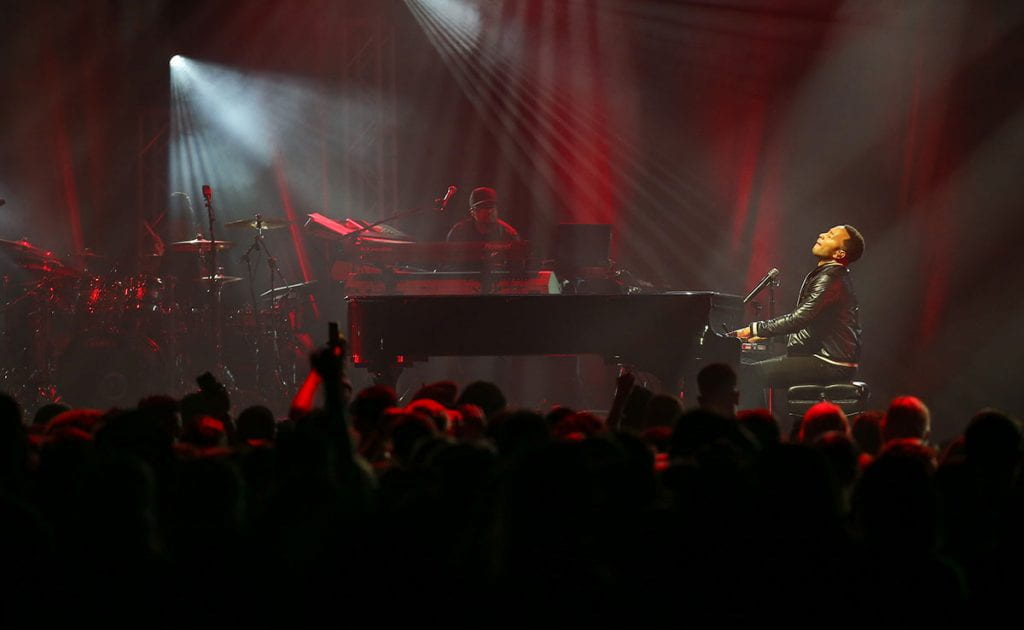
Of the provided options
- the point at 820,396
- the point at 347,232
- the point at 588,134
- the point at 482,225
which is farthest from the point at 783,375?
the point at 588,134

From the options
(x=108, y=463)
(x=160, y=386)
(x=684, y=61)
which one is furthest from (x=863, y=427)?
(x=684, y=61)

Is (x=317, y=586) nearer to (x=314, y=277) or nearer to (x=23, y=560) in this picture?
(x=23, y=560)

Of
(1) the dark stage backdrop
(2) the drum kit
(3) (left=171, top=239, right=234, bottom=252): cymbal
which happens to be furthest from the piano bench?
(3) (left=171, top=239, right=234, bottom=252): cymbal

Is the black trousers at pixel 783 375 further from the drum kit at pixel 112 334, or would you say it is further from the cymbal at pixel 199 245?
the cymbal at pixel 199 245

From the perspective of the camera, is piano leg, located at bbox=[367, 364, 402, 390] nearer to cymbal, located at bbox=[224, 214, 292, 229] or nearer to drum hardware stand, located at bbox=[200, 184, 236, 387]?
drum hardware stand, located at bbox=[200, 184, 236, 387]

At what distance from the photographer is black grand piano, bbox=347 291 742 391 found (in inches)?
303

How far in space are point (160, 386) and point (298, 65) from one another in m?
5.98

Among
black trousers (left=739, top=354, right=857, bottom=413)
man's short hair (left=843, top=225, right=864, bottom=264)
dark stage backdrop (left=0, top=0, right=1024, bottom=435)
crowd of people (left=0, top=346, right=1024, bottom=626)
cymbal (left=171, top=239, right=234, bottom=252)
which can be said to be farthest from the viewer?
cymbal (left=171, top=239, right=234, bottom=252)

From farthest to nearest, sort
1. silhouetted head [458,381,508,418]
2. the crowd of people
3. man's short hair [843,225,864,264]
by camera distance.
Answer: man's short hair [843,225,864,264] → silhouetted head [458,381,508,418] → the crowd of people

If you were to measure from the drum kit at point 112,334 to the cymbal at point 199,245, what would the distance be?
17 mm

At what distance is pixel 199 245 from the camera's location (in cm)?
1136

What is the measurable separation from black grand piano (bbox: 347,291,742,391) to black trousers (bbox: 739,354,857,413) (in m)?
0.72

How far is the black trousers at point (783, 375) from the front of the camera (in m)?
8.23

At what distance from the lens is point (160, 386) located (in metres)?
11.2
